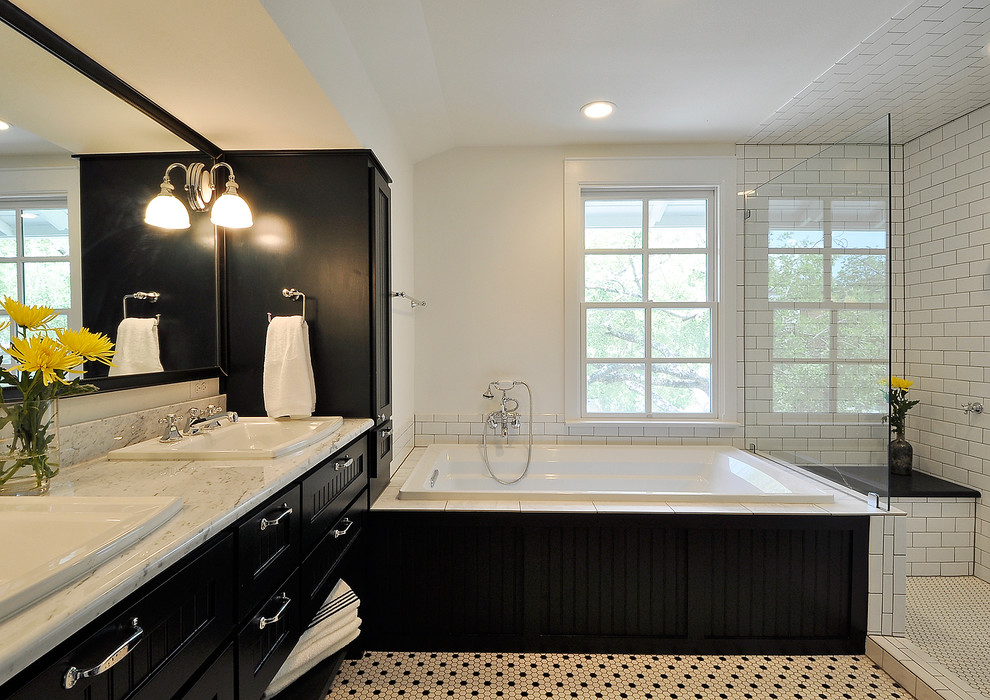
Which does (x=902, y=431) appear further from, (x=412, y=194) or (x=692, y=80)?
(x=412, y=194)

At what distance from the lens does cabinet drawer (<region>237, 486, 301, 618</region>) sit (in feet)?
3.52

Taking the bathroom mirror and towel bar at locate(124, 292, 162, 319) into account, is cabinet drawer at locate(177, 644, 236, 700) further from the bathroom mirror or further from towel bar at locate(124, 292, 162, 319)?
towel bar at locate(124, 292, 162, 319)

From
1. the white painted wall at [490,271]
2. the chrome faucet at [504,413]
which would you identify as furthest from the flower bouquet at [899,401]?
the chrome faucet at [504,413]

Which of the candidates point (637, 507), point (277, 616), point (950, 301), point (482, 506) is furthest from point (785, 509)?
point (277, 616)

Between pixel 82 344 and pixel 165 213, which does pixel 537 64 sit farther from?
pixel 82 344

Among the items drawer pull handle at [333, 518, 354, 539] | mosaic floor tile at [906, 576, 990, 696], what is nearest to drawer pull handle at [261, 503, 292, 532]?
drawer pull handle at [333, 518, 354, 539]

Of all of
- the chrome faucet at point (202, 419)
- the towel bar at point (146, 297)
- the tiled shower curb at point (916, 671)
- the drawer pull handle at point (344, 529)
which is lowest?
the tiled shower curb at point (916, 671)

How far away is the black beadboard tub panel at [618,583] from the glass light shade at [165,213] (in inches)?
53.2

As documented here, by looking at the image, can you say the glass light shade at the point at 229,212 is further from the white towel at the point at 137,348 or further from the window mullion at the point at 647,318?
the window mullion at the point at 647,318

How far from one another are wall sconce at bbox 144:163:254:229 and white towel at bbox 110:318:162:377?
0.35 metres

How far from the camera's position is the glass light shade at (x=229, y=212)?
1743mm

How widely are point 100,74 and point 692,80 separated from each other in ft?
7.70

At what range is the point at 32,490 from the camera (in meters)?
0.99

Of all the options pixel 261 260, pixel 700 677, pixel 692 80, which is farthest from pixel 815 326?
pixel 261 260
